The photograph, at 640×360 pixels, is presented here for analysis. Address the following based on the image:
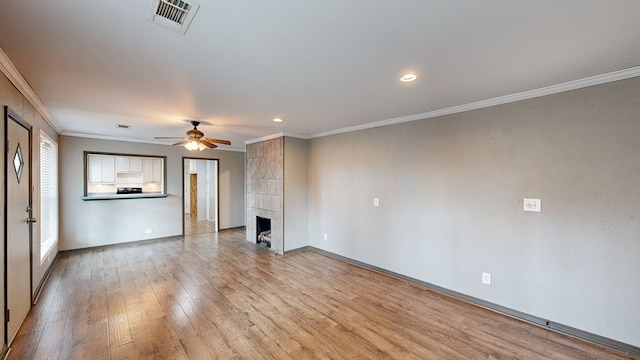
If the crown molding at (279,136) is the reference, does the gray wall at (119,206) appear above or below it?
below

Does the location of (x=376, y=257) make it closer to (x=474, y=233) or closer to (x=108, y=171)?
(x=474, y=233)

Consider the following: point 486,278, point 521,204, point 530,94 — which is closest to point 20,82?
point 530,94

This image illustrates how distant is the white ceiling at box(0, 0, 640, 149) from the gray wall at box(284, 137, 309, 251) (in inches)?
80.2

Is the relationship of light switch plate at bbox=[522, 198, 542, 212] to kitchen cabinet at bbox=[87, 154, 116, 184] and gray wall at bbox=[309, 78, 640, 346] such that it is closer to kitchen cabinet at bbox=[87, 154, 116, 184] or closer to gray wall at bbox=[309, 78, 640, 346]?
gray wall at bbox=[309, 78, 640, 346]

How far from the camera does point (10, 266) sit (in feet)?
7.38

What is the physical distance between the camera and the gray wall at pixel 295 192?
5074mm

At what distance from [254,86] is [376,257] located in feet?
10.3

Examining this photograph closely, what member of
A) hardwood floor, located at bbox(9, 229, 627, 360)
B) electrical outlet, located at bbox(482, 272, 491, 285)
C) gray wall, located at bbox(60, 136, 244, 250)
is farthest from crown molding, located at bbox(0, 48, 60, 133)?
electrical outlet, located at bbox(482, 272, 491, 285)

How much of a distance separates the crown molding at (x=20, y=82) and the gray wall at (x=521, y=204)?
3943 mm

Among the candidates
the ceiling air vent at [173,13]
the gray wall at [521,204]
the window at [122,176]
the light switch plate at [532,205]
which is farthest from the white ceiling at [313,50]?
the window at [122,176]

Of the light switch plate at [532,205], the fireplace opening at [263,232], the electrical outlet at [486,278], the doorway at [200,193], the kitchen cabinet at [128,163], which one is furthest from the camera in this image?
the doorway at [200,193]

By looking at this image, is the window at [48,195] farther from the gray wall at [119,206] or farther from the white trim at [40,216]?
the gray wall at [119,206]

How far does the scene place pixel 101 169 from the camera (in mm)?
5691

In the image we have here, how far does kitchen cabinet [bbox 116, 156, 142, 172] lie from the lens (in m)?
5.90
